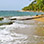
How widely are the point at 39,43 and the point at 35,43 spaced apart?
277mm

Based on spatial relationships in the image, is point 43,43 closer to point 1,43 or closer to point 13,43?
point 13,43

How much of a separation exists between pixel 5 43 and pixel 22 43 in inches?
48.2

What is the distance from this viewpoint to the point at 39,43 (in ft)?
32.3

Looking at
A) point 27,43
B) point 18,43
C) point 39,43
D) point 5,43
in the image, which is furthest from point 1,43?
point 39,43

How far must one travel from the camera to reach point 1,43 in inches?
403

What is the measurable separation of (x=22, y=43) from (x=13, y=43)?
0.64m

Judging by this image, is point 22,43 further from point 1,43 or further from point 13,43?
point 1,43

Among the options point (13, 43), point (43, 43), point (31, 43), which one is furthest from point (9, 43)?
point (43, 43)

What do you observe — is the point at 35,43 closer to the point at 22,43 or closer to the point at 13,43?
the point at 22,43

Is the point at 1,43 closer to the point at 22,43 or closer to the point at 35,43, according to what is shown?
the point at 22,43

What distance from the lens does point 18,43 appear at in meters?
10.1

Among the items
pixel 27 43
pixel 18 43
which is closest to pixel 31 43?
pixel 27 43

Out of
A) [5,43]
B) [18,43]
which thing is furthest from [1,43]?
[18,43]

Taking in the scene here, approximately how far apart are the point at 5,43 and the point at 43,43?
270cm
